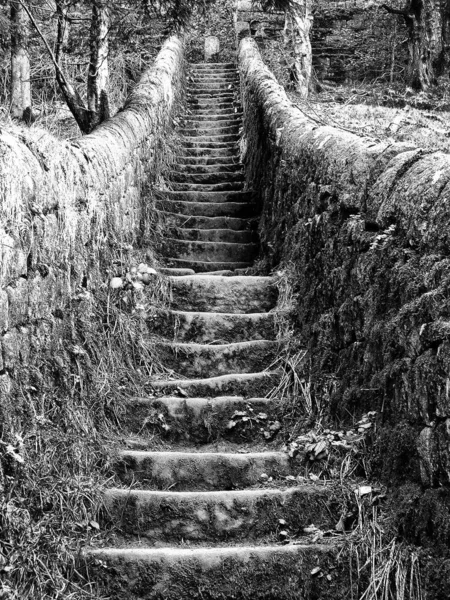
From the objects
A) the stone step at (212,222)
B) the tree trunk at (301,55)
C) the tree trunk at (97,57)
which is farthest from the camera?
the tree trunk at (301,55)

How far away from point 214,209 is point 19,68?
109 inches

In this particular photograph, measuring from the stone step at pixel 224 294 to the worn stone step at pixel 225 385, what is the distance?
3.77 feet

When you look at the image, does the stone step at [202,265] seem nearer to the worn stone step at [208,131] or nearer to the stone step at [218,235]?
the stone step at [218,235]

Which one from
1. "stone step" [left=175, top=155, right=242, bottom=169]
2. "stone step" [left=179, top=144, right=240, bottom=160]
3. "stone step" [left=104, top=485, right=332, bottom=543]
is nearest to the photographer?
"stone step" [left=104, top=485, right=332, bottom=543]

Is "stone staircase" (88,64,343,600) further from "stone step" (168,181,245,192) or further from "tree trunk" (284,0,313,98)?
"tree trunk" (284,0,313,98)

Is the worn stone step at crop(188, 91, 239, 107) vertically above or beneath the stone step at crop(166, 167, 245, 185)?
above

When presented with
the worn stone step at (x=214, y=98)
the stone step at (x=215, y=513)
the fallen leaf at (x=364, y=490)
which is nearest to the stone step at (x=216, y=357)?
the stone step at (x=215, y=513)

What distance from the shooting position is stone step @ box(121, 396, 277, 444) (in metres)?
5.26

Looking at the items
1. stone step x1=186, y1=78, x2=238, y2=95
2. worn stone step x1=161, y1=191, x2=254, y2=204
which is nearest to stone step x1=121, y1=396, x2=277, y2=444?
worn stone step x1=161, y1=191, x2=254, y2=204

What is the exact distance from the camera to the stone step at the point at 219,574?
3.90m

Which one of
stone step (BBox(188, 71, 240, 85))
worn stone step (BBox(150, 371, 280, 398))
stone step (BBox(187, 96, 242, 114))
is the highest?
stone step (BBox(188, 71, 240, 85))

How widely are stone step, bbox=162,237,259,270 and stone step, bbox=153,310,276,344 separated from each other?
1621mm

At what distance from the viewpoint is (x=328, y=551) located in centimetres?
396

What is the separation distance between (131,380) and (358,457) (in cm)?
184
